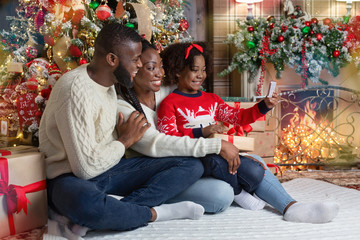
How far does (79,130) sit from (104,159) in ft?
0.50

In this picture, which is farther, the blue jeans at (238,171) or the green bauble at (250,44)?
the green bauble at (250,44)

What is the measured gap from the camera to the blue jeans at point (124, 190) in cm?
137

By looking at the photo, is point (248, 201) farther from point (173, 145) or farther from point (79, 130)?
point (79, 130)

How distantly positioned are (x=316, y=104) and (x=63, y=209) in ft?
8.44

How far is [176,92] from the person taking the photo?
2.01 metres

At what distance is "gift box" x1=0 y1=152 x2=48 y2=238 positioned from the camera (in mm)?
1415

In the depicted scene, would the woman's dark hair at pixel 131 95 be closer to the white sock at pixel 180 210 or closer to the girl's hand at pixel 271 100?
the white sock at pixel 180 210

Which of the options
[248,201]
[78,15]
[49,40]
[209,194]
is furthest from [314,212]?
[49,40]

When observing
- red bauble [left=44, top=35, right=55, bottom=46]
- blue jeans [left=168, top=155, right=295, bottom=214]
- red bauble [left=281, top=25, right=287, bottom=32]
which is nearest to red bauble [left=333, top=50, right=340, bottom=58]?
red bauble [left=281, top=25, right=287, bottom=32]

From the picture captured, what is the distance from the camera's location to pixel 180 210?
5.24 ft

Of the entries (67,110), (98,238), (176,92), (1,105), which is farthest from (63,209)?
(1,105)

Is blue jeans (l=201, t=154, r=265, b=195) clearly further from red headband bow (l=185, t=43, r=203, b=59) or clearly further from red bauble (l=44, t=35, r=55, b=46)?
red bauble (l=44, t=35, r=55, b=46)

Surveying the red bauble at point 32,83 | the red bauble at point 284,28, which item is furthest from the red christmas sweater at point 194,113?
the red bauble at point 284,28

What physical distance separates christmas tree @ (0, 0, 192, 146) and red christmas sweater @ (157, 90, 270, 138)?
0.47m
